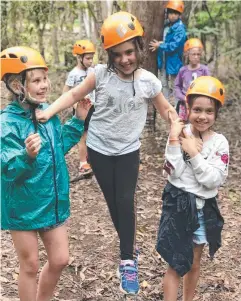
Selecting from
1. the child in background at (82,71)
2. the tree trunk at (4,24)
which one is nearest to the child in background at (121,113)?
the child in background at (82,71)

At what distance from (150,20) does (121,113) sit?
401cm

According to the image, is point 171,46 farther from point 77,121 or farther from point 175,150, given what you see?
point 175,150

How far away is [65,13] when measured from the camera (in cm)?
1328

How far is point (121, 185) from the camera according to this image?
3.65 m

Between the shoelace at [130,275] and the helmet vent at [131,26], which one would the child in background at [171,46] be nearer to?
the helmet vent at [131,26]

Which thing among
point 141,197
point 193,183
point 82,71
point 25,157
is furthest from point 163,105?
point 82,71

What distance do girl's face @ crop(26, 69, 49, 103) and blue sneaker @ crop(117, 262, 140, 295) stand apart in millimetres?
1629

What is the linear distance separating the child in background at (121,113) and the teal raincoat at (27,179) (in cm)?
42

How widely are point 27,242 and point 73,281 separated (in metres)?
1.46

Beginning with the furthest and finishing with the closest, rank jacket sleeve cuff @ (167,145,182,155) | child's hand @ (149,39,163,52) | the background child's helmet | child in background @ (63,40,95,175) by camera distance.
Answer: child's hand @ (149,39,163,52) < the background child's helmet < child in background @ (63,40,95,175) < jacket sleeve cuff @ (167,145,182,155)

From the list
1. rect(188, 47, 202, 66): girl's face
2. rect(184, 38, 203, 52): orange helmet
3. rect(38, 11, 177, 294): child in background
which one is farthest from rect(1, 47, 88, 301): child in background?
rect(184, 38, 203, 52): orange helmet

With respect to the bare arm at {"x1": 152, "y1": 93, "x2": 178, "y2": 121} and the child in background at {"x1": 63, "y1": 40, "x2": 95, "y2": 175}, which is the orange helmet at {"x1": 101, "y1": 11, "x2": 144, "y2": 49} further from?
the child in background at {"x1": 63, "y1": 40, "x2": 95, "y2": 175}

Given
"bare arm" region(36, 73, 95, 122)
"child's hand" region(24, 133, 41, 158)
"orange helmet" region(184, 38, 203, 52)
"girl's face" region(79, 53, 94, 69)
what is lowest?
"child's hand" region(24, 133, 41, 158)

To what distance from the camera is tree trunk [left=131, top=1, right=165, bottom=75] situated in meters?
6.99
